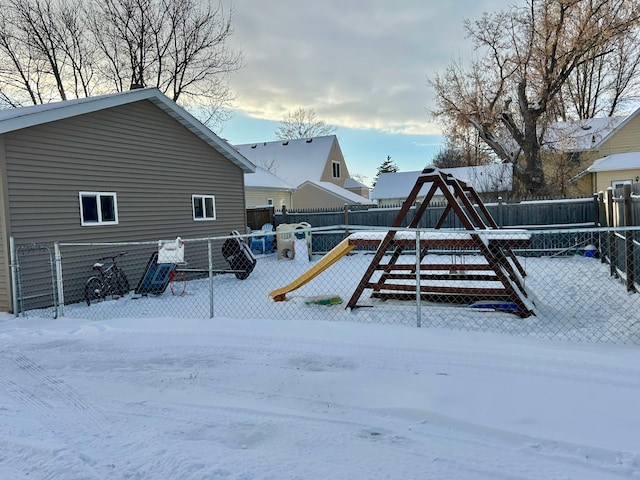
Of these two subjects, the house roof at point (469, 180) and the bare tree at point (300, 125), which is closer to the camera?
the house roof at point (469, 180)

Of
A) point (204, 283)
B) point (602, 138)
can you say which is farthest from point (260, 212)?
point (602, 138)

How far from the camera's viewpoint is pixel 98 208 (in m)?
9.62

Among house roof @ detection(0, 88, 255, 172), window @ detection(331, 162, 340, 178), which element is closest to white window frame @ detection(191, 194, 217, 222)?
house roof @ detection(0, 88, 255, 172)

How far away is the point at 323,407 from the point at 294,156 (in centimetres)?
3285

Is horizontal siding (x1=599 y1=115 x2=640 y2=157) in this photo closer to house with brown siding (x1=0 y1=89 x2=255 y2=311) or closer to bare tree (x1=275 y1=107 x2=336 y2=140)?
house with brown siding (x1=0 y1=89 x2=255 y2=311)

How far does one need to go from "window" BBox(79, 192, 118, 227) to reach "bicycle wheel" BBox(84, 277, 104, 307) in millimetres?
1265

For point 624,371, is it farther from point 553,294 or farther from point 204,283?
point 204,283

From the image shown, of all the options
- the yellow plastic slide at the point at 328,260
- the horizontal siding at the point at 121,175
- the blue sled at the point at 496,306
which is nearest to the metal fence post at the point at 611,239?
the blue sled at the point at 496,306

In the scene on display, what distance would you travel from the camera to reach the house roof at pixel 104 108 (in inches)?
313

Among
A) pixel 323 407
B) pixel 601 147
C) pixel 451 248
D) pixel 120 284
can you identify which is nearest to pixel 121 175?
pixel 120 284

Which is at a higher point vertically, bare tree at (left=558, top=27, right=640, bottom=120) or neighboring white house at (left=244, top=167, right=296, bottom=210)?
bare tree at (left=558, top=27, right=640, bottom=120)

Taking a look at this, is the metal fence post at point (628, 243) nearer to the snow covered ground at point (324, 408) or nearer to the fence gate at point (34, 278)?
the snow covered ground at point (324, 408)

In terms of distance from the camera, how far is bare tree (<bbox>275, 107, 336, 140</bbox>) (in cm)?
4997

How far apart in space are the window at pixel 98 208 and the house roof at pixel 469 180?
55.7 ft
